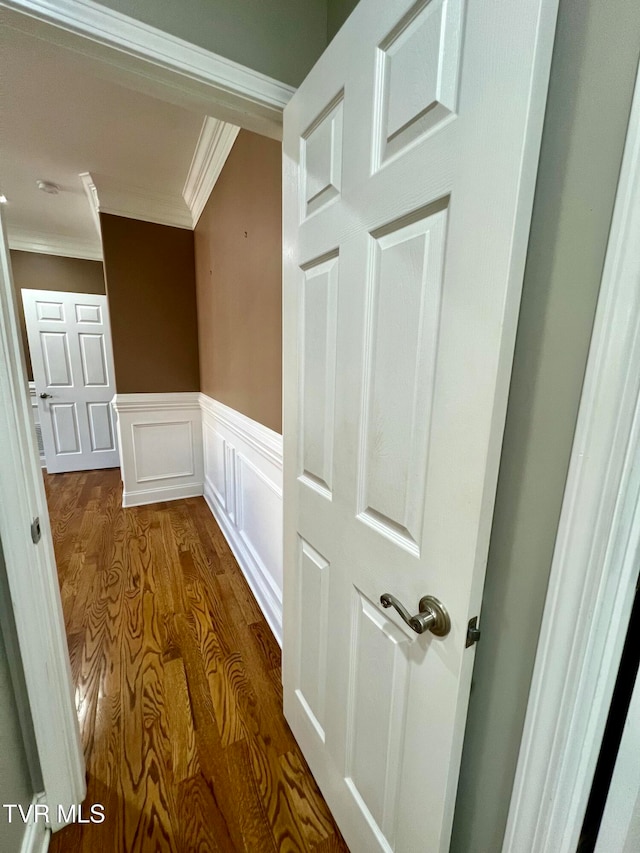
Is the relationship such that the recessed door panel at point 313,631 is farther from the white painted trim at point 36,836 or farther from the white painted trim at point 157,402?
the white painted trim at point 157,402

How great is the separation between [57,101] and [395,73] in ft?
7.09

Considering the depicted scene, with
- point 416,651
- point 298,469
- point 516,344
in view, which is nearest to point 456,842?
point 416,651

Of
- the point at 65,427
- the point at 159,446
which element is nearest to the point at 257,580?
the point at 159,446

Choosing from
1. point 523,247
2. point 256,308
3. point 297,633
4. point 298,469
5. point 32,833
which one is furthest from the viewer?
point 256,308

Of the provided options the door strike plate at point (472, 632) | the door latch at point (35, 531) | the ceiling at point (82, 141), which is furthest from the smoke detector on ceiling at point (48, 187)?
the door strike plate at point (472, 632)

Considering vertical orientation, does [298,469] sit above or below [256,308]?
below

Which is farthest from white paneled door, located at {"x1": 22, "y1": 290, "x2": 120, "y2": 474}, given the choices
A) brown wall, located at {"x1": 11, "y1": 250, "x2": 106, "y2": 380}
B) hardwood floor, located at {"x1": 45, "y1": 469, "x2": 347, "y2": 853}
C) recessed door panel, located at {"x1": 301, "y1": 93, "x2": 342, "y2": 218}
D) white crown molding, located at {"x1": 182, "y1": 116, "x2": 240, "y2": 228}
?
recessed door panel, located at {"x1": 301, "y1": 93, "x2": 342, "y2": 218}

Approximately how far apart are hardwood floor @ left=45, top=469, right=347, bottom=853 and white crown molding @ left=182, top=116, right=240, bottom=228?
8.40ft

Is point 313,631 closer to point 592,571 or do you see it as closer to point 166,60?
point 592,571

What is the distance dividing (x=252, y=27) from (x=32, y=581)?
1.59 m

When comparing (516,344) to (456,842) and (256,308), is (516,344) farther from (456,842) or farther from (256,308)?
(256,308)

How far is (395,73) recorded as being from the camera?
589 mm

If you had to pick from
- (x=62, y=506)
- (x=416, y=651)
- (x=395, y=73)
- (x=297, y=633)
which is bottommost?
(x=62, y=506)

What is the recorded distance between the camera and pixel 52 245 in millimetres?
3775
